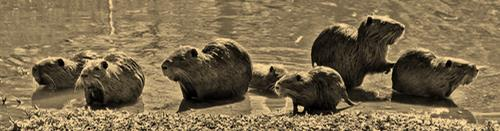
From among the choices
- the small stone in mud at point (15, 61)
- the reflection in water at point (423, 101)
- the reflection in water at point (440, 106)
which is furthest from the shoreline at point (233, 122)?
the small stone in mud at point (15, 61)

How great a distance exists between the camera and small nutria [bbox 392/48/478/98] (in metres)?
10.4

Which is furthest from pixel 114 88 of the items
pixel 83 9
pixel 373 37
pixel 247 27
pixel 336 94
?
pixel 83 9

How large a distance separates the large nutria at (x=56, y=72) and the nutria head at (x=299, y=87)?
3033 mm

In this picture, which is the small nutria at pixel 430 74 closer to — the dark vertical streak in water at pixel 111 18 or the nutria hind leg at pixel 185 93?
the nutria hind leg at pixel 185 93

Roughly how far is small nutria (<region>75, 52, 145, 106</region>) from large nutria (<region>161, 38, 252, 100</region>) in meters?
0.52

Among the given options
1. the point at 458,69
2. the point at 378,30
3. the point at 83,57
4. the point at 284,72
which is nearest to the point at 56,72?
the point at 83,57

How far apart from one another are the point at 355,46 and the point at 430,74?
1.01m

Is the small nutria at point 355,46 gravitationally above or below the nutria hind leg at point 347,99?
above

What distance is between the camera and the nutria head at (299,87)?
936 cm

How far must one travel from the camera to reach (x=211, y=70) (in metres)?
10.1

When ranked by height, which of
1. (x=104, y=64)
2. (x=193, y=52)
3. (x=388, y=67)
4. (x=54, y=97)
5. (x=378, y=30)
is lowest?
(x=54, y=97)

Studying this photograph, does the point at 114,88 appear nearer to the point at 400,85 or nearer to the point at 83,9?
the point at 400,85

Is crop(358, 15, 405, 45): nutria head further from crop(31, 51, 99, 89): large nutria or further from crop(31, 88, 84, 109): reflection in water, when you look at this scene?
crop(31, 88, 84, 109): reflection in water

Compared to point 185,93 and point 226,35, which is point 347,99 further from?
point 226,35
